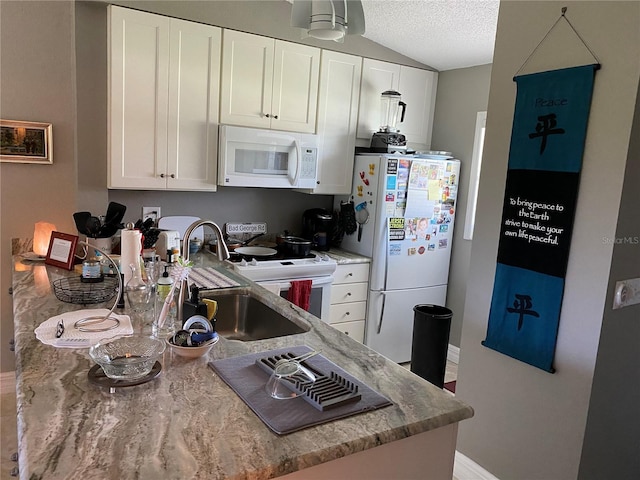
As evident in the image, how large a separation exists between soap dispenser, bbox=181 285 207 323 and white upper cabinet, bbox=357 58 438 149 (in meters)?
2.52

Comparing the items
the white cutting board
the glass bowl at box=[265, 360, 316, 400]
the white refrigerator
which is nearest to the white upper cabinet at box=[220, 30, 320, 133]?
the white refrigerator

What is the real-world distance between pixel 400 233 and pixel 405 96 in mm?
1212

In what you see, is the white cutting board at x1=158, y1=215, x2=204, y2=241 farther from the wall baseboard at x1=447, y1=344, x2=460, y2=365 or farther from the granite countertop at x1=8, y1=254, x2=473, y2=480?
the wall baseboard at x1=447, y1=344, x2=460, y2=365

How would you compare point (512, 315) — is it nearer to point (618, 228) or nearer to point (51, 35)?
point (618, 228)

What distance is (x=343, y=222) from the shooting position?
3975mm

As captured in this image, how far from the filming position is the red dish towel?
3.34m

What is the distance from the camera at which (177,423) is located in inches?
43.8

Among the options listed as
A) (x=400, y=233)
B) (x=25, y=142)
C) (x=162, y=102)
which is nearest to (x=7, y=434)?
(x=25, y=142)

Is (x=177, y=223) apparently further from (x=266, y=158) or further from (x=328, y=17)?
(x=328, y=17)

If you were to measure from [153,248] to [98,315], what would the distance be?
1.05 m

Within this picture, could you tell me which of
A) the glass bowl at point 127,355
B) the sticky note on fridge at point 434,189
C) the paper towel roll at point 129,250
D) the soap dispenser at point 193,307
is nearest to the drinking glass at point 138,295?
the paper towel roll at point 129,250

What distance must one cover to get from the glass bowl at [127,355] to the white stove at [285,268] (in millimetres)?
1619

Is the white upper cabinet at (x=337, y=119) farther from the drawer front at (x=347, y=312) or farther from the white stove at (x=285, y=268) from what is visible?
the drawer front at (x=347, y=312)

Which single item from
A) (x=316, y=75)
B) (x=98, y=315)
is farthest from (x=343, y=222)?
(x=98, y=315)
